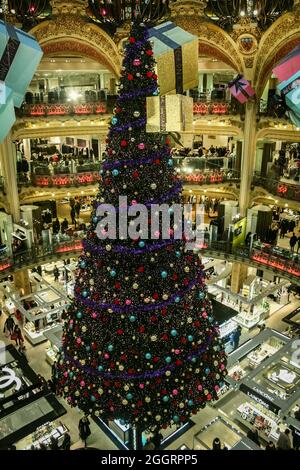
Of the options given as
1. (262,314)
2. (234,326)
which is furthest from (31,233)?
(262,314)

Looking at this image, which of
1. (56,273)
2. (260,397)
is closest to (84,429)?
(260,397)

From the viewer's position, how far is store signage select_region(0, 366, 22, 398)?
11.8 meters

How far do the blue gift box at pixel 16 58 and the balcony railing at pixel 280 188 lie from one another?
508 inches

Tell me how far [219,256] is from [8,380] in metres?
11.7

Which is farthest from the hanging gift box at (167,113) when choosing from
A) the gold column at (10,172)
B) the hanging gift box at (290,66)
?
the gold column at (10,172)

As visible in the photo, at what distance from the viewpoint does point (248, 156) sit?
20.9 meters

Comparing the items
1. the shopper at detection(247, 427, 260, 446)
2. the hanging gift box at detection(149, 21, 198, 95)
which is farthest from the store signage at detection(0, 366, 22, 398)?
the hanging gift box at detection(149, 21, 198, 95)

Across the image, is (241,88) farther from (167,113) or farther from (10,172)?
(167,113)

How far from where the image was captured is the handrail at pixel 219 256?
17969 millimetres

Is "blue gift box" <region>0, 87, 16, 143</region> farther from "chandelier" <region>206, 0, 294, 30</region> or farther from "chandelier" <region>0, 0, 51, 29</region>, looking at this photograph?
"chandelier" <region>206, 0, 294, 30</region>

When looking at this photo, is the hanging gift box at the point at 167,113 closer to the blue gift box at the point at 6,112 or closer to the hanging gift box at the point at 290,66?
the blue gift box at the point at 6,112

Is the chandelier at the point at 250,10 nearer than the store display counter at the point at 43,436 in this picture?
No

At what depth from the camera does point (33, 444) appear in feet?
37.6
